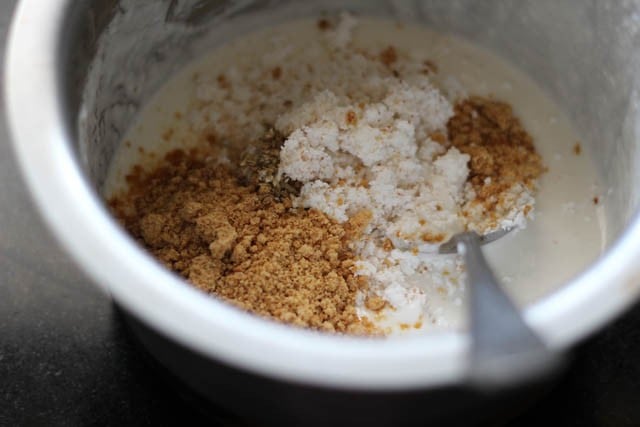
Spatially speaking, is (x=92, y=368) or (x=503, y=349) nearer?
(x=503, y=349)

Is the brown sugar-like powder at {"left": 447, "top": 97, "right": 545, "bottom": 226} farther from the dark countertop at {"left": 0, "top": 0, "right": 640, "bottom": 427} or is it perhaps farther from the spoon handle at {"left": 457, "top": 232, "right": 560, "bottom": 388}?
the spoon handle at {"left": 457, "top": 232, "right": 560, "bottom": 388}

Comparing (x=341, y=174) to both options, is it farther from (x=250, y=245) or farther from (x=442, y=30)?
(x=442, y=30)

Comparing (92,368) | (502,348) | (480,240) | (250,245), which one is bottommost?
(92,368)

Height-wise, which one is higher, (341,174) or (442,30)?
(442,30)

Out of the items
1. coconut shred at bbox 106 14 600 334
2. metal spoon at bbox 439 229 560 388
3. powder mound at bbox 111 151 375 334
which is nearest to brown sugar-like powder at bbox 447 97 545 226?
coconut shred at bbox 106 14 600 334

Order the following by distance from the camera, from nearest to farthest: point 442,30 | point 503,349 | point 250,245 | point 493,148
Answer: point 503,349 < point 250,245 < point 493,148 < point 442,30

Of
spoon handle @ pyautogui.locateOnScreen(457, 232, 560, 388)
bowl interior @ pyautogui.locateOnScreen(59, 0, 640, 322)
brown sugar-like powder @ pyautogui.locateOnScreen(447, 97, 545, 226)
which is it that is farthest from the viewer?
brown sugar-like powder @ pyautogui.locateOnScreen(447, 97, 545, 226)

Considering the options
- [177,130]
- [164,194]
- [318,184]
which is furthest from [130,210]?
[318,184]

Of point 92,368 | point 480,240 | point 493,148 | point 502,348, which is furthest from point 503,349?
point 92,368
